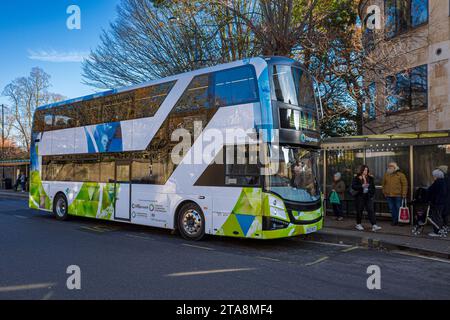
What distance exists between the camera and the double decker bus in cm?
848

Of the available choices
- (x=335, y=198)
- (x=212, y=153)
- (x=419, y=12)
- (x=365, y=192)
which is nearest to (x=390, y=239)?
(x=365, y=192)

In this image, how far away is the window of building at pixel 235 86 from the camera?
864 cm

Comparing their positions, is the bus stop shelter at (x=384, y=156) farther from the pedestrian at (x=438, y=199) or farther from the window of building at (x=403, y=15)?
the window of building at (x=403, y=15)

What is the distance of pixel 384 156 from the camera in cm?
1293

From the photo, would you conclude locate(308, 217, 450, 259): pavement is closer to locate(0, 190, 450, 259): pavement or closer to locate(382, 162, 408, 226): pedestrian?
locate(0, 190, 450, 259): pavement

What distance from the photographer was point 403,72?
16703 mm

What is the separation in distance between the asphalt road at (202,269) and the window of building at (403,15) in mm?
12389

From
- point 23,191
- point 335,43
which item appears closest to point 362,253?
point 335,43

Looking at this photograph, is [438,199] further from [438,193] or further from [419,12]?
[419,12]

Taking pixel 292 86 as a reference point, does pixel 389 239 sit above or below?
below

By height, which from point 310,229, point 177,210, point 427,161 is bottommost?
point 310,229

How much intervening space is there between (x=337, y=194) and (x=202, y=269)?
7.34 meters

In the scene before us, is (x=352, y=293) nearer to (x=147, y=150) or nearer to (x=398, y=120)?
(x=147, y=150)

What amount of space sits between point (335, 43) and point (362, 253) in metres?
10.1
